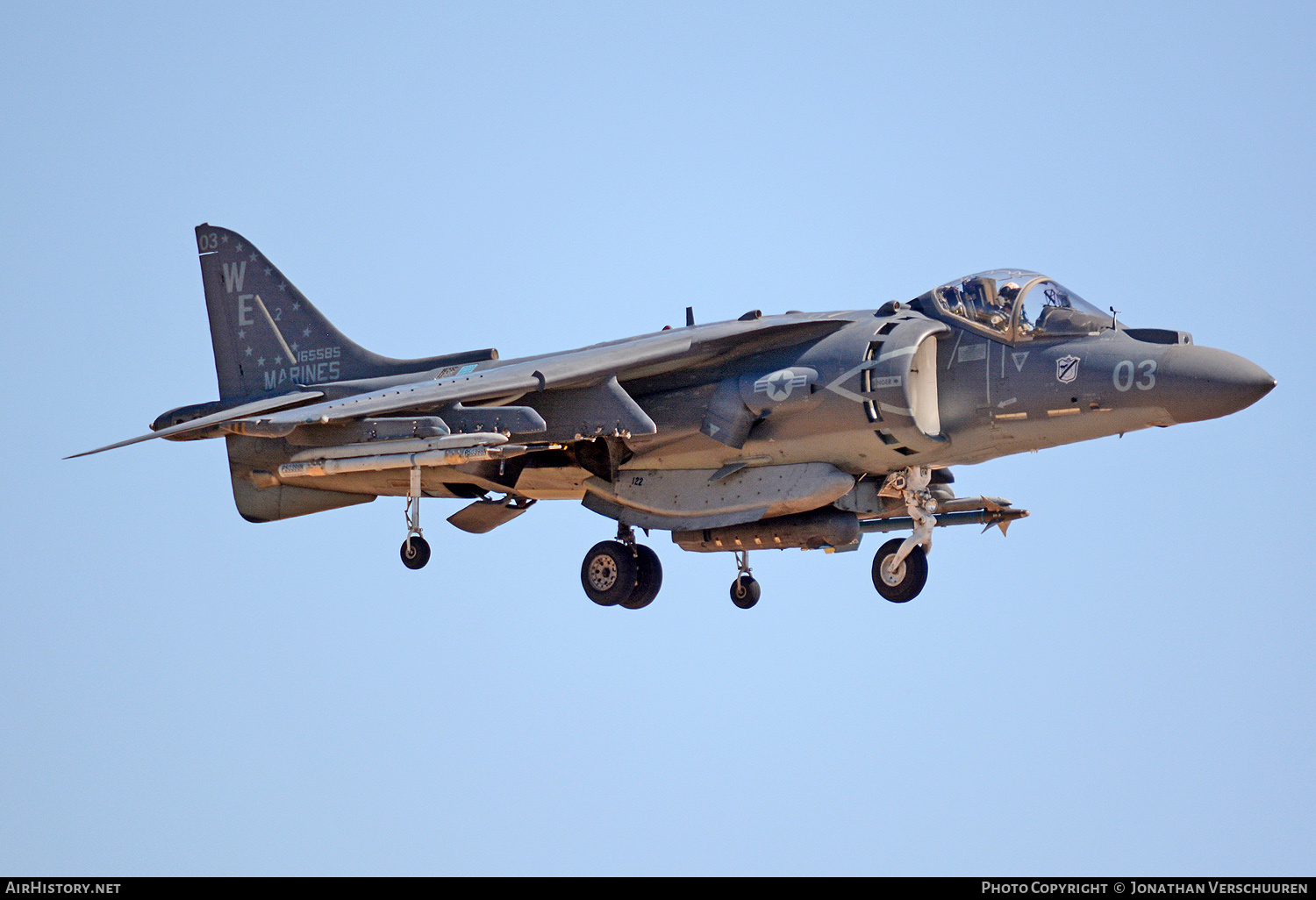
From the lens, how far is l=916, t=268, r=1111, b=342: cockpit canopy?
1584cm

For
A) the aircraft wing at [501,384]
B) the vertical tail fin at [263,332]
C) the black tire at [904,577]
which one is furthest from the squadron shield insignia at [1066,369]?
the vertical tail fin at [263,332]

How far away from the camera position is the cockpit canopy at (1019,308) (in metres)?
15.8

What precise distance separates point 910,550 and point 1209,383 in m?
3.51

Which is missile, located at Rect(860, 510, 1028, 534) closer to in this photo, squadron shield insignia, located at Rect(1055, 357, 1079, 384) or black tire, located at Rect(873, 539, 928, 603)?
black tire, located at Rect(873, 539, 928, 603)

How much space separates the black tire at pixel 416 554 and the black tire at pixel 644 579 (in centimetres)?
226

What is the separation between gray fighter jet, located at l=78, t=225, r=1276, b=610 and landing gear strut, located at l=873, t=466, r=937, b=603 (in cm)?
2

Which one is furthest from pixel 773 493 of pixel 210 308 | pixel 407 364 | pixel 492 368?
pixel 210 308

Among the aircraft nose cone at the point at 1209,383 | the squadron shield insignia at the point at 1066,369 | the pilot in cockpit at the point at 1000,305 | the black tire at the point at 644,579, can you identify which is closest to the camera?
the aircraft nose cone at the point at 1209,383

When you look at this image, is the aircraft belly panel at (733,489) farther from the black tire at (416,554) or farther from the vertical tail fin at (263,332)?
the vertical tail fin at (263,332)

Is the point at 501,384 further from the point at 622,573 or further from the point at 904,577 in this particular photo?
Result: the point at 904,577

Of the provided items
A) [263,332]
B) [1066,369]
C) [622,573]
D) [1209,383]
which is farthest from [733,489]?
[263,332]

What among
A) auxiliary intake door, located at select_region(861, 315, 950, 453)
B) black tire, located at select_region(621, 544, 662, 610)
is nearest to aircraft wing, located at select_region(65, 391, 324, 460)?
black tire, located at select_region(621, 544, 662, 610)
